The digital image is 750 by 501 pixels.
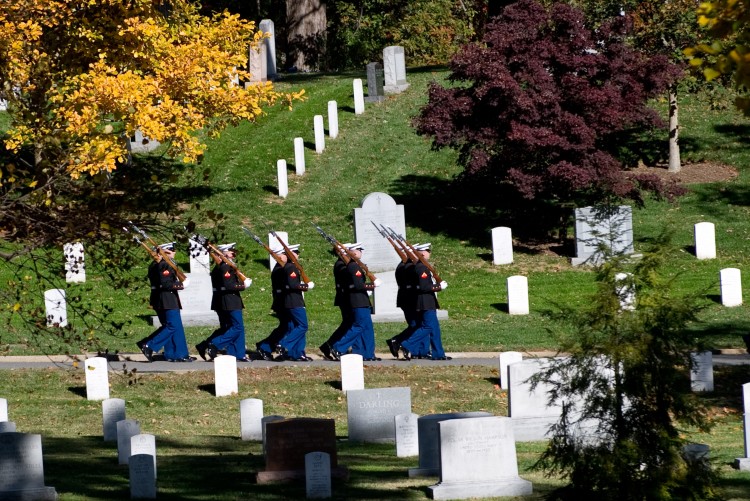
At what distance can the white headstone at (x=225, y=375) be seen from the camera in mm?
18188

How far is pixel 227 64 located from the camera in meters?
25.5

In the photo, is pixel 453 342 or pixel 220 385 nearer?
pixel 220 385

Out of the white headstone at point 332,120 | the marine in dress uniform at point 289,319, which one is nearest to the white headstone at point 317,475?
the marine in dress uniform at point 289,319

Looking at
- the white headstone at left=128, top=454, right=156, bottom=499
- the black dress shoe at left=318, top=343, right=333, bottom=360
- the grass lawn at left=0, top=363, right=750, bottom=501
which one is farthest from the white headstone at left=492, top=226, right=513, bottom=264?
the white headstone at left=128, top=454, right=156, bottom=499

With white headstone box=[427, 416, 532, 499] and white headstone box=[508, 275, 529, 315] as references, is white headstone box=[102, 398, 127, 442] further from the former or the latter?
white headstone box=[508, 275, 529, 315]

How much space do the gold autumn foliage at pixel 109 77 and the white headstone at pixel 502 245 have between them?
4933 mm

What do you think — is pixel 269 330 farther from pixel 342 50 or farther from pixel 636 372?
pixel 342 50

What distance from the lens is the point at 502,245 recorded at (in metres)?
27.5

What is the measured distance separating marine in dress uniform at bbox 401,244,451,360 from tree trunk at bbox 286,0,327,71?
24.8 meters

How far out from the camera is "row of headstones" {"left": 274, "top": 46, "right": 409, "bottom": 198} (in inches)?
1251

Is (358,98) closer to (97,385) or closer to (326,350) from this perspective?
(326,350)

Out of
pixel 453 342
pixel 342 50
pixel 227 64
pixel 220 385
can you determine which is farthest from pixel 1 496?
pixel 342 50

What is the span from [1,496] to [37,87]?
16.0 ft

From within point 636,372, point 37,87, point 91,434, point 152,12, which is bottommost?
point 91,434
